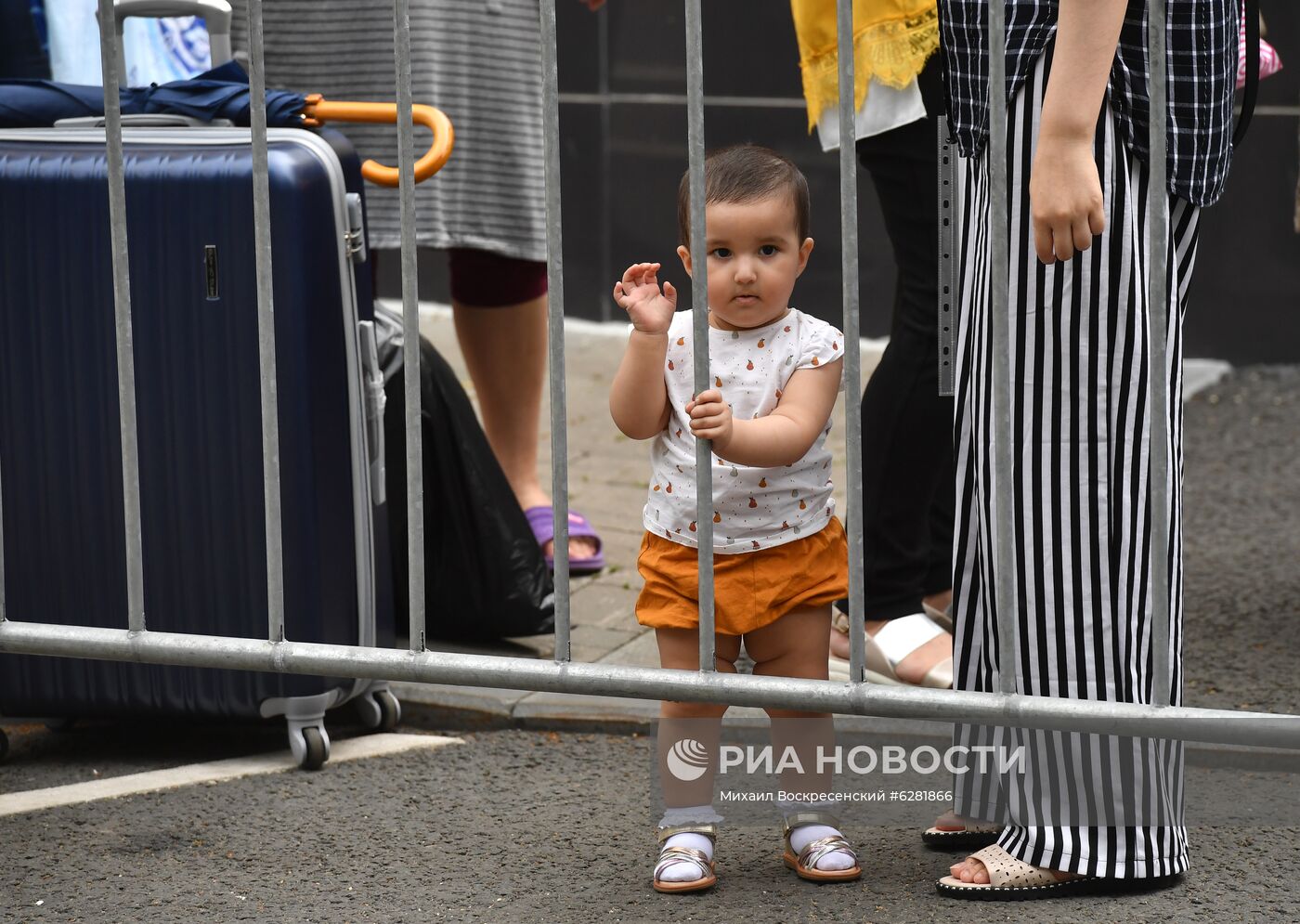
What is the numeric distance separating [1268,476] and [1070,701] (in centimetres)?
314

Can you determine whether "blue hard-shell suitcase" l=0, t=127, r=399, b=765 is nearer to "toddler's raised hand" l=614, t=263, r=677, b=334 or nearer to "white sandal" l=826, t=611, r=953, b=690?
"toddler's raised hand" l=614, t=263, r=677, b=334

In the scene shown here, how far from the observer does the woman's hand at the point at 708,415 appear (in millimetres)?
2219

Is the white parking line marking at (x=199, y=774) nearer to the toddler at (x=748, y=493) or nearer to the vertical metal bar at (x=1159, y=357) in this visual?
the toddler at (x=748, y=493)

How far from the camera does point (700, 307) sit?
2.17 metres

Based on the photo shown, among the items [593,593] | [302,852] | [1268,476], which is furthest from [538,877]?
[1268,476]

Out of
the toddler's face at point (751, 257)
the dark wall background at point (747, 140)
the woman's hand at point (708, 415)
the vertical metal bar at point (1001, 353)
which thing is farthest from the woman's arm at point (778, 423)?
the dark wall background at point (747, 140)

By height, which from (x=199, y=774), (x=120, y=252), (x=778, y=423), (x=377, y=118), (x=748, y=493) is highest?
(x=377, y=118)

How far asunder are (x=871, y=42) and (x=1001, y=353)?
115 centimetres

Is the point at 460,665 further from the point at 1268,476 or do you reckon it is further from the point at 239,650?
the point at 1268,476

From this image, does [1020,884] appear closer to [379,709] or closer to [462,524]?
→ [379,709]

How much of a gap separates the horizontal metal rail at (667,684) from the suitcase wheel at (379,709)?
78cm

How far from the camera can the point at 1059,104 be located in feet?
6.98

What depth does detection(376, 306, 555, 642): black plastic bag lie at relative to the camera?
3.46 meters

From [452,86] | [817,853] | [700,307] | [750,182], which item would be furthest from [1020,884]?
[452,86]
